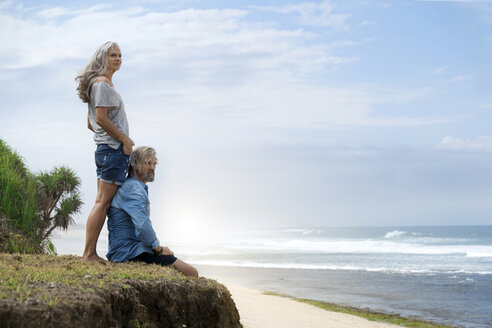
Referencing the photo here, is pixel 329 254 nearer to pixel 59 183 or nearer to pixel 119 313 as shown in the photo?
pixel 59 183

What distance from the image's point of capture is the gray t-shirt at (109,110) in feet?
16.3

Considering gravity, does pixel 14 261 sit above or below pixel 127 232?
below

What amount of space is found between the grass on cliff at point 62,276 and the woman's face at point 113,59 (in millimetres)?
1995

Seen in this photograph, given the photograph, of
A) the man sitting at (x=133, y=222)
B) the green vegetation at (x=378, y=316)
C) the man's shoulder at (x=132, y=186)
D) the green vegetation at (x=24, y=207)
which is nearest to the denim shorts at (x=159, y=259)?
the man sitting at (x=133, y=222)

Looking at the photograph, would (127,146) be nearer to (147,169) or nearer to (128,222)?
(147,169)

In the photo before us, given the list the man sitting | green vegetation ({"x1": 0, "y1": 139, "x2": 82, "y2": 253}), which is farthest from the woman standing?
green vegetation ({"x1": 0, "y1": 139, "x2": 82, "y2": 253})

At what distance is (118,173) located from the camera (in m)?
4.95

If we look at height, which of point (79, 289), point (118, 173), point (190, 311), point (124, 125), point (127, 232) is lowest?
point (190, 311)

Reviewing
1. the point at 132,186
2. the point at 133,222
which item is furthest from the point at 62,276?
the point at 132,186

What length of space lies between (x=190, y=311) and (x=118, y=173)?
159cm

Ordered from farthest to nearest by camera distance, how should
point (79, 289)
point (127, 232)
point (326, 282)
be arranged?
point (326, 282) < point (127, 232) < point (79, 289)

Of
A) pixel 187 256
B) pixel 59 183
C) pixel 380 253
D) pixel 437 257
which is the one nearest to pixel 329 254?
pixel 380 253

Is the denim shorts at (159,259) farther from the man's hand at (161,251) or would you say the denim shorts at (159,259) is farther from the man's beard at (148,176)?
the man's beard at (148,176)

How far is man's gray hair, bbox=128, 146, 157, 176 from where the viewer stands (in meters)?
4.97
